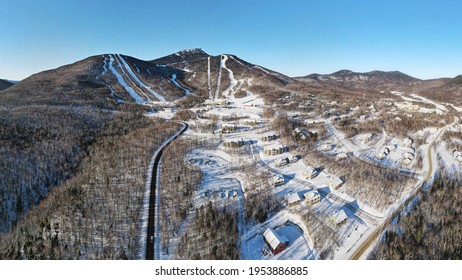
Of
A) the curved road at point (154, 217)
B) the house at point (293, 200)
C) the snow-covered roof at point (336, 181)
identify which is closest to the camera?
the curved road at point (154, 217)

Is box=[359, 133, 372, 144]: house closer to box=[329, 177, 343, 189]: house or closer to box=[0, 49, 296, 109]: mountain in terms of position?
box=[329, 177, 343, 189]: house

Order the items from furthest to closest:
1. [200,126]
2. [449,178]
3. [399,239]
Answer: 1. [200,126]
2. [449,178]
3. [399,239]

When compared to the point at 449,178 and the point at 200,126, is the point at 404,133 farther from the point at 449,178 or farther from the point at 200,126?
the point at 200,126

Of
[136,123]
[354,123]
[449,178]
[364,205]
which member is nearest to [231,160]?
[364,205]

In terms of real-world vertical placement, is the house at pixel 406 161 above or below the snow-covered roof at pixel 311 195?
above

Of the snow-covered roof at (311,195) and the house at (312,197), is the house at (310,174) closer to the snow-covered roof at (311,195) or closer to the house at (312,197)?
the snow-covered roof at (311,195)

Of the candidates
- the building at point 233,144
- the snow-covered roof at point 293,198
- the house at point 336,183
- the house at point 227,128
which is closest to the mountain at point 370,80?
the house at point 227,128

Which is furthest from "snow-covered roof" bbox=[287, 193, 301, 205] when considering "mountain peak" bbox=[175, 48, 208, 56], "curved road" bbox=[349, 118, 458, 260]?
"mountain peak" bbox=[175, 48, 208, 56]
